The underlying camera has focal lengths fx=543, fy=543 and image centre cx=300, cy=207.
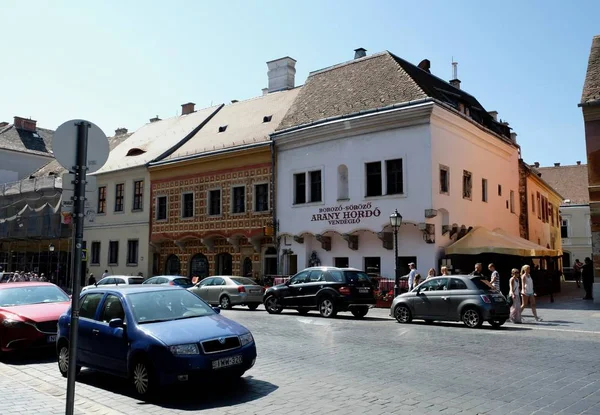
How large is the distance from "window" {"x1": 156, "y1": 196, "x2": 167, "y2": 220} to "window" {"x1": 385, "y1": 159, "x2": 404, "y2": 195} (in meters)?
15.8

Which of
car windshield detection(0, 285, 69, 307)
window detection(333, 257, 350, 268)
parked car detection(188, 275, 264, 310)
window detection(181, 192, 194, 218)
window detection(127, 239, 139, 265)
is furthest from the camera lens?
window detection(127, 239, 139, 265)

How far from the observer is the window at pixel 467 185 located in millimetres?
26938

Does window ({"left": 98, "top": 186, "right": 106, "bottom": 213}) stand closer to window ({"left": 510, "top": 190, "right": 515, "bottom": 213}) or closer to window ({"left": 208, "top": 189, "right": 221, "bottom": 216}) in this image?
window ({"left": 208, "top": 189, "right": 221, "bottom": 216})

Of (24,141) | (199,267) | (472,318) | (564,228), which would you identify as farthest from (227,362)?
(564,228)

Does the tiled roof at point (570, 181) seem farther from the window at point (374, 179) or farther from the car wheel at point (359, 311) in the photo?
the car wheel at point (359, 311)

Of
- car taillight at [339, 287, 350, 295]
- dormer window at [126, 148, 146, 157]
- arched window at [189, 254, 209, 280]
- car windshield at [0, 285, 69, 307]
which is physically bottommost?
car taillight at [339, 287, 350, 295]

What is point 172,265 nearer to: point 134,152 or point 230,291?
point 134,152

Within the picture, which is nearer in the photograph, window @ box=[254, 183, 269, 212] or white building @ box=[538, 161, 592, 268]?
window @ box=[254, 183, 269, 212]

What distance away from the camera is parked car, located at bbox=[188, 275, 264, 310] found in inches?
899

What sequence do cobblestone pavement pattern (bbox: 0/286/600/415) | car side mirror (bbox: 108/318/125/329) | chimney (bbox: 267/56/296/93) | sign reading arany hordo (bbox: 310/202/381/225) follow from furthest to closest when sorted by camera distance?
chimney (bbox: 267/56/296/93)
sign reading arany hordo (bbox: 310/202/381/225)
car side mirror (bbox: 108/318/125/329)
cobblestone pavement pattern (bbox: 0/286/600/415)

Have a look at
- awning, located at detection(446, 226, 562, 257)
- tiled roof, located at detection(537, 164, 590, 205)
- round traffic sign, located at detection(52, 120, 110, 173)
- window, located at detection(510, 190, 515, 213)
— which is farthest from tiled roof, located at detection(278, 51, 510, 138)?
tiled roof, located at detection(537, 164, 590, 205)

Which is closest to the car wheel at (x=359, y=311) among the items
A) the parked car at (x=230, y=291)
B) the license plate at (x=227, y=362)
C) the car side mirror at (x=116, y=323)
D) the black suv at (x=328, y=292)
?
the black suv at (x=328, y=292)

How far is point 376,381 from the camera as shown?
8.43 metres

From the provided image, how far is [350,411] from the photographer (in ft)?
22.2
